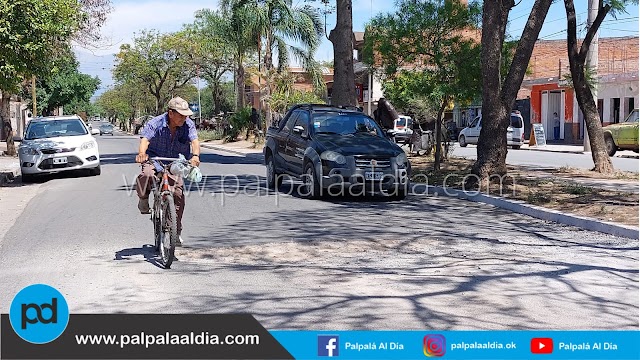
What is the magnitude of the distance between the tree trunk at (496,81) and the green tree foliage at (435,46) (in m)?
2.76

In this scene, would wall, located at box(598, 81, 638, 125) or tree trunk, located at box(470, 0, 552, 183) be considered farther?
wall, located at box(598, 81, 638, 125)

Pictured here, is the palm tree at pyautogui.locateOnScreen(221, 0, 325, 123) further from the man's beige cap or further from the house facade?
the man's beige cap

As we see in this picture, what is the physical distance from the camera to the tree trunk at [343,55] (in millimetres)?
22594

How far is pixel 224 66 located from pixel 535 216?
2152 inches

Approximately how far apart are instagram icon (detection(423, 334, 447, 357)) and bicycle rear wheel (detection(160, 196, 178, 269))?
3.87 m

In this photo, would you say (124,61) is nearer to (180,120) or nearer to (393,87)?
(393,87)

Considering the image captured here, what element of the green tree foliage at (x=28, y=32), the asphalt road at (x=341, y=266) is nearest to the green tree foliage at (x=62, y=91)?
the green tree foliage at (x=28, y=32)

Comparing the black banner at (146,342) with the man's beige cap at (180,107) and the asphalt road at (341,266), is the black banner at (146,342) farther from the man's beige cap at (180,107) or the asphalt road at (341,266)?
the man's beige cap at (180,107)

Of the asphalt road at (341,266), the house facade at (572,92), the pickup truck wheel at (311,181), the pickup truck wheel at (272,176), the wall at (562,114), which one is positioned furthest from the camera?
the wall at (562,114)

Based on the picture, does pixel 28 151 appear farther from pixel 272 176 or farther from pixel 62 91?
pixel 62 91

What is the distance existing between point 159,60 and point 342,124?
59031 millimetres

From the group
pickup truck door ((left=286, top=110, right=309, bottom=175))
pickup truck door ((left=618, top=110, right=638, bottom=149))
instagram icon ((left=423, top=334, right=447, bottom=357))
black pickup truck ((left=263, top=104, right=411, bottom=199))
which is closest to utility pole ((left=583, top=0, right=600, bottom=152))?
pickup truck door ((left=618, top=110, right=638, bottom=149))

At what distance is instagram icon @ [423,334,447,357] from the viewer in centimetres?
484

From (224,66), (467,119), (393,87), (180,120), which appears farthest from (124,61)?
(180,120)
